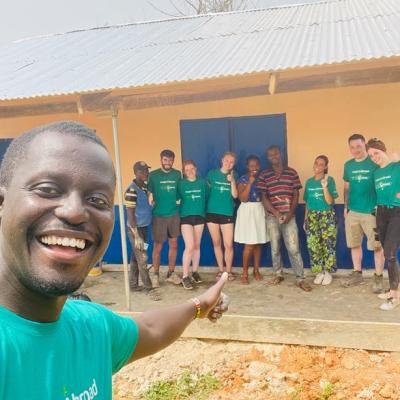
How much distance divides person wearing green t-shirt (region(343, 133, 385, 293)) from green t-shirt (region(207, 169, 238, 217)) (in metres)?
1.44

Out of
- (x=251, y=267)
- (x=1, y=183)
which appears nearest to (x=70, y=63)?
(x=251, y=267)

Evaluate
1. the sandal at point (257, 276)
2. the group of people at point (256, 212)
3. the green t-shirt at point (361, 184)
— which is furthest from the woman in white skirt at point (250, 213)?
the green t-shirt at point (361, 184)

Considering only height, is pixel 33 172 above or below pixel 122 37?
below

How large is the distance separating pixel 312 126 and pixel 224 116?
120 cm

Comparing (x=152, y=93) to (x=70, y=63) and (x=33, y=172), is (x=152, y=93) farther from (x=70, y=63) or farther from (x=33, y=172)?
(x=33, y=172)

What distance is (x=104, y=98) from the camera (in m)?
4.90

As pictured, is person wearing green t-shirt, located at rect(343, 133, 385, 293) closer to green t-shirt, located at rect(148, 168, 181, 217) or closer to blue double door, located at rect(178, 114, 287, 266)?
blue double door, located at rect(178, 114, 287, 266)

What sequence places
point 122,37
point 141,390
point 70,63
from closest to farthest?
1. point 141,390
2. point 70,63
3. point 122,37

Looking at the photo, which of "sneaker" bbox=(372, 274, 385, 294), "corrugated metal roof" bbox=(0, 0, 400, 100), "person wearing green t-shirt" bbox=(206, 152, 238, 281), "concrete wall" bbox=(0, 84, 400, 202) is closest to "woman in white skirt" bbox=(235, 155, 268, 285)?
"person wearing green t-shirt" bbox=(206, 152, 238, 281)

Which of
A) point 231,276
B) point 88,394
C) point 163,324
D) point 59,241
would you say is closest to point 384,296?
point 231,276

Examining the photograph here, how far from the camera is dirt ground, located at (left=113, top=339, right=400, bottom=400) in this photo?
379 centimetres

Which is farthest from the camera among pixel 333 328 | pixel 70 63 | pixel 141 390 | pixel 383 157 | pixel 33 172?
pixel 70 63

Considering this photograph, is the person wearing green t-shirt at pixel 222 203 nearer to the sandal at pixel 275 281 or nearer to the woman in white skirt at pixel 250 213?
the woman in white skirt at pixel 250 213

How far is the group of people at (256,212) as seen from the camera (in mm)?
5391
